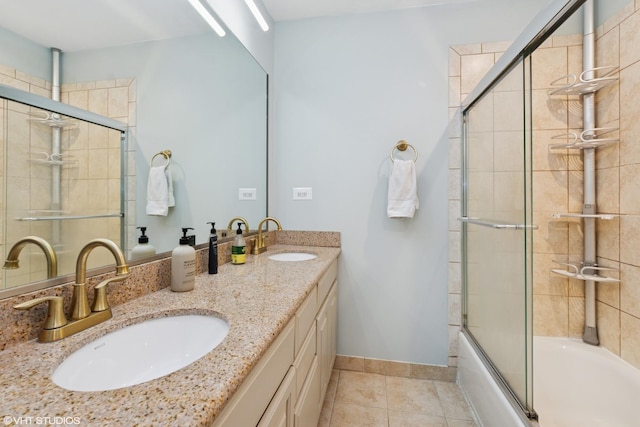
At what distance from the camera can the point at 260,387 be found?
637mm

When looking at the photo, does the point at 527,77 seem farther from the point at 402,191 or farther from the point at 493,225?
the point at 402,191

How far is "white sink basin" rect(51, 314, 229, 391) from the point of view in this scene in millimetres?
569

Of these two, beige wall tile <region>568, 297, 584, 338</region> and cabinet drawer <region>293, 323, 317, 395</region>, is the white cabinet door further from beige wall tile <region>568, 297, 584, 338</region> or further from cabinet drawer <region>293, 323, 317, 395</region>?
beige wall tile <region>568, 297, 584, 338</region>

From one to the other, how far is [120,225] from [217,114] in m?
0.78

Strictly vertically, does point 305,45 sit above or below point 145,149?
above

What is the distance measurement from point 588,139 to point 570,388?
134 cm

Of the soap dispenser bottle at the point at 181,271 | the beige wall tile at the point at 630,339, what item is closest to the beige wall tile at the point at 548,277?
the beige wall tile at the point at 630,339

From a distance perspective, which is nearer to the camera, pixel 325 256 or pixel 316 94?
pixel 325 256

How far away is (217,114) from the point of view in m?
1.43

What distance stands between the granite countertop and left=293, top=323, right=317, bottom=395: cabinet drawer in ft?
0.79

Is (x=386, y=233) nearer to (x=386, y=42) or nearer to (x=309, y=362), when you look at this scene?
(x=309, y=362)

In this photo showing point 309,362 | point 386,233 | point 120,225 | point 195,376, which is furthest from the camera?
point 386,233

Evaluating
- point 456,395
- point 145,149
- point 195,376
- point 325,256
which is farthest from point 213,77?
point 456,395

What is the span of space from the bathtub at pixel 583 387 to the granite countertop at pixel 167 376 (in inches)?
59.0
